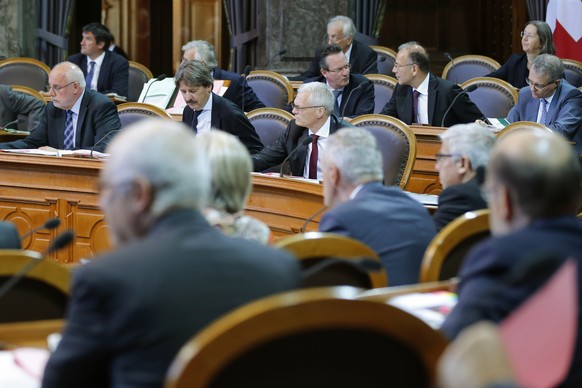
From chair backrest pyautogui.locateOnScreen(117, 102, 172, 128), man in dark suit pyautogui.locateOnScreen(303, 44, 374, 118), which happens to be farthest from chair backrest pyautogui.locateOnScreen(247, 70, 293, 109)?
chair backrest pyautogui.locateOnScreen(117, 102, 172, 128)

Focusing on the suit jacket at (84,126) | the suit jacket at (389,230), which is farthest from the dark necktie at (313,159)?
the suit jacket at (389,230)

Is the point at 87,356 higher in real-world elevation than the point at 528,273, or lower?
lower

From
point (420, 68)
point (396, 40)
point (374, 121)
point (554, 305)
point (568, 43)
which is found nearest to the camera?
point (554, 305)

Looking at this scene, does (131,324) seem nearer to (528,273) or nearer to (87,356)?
(87,356)

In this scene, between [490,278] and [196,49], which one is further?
[196,49]

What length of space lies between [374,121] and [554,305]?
13.7ft

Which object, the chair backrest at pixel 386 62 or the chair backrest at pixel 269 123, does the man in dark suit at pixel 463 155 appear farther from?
the chair backrest at pixel 386 62

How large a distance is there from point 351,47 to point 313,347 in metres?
7.51

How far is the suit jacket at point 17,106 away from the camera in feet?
23.9

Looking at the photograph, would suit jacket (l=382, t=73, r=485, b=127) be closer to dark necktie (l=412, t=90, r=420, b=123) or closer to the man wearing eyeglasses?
dark necktie (l=412, t=90, r=420, b=123)

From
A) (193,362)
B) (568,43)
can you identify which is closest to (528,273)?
(193,362)

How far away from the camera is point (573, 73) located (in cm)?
828

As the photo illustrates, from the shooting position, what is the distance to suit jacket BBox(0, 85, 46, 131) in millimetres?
7281

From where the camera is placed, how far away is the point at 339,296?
1477mm
